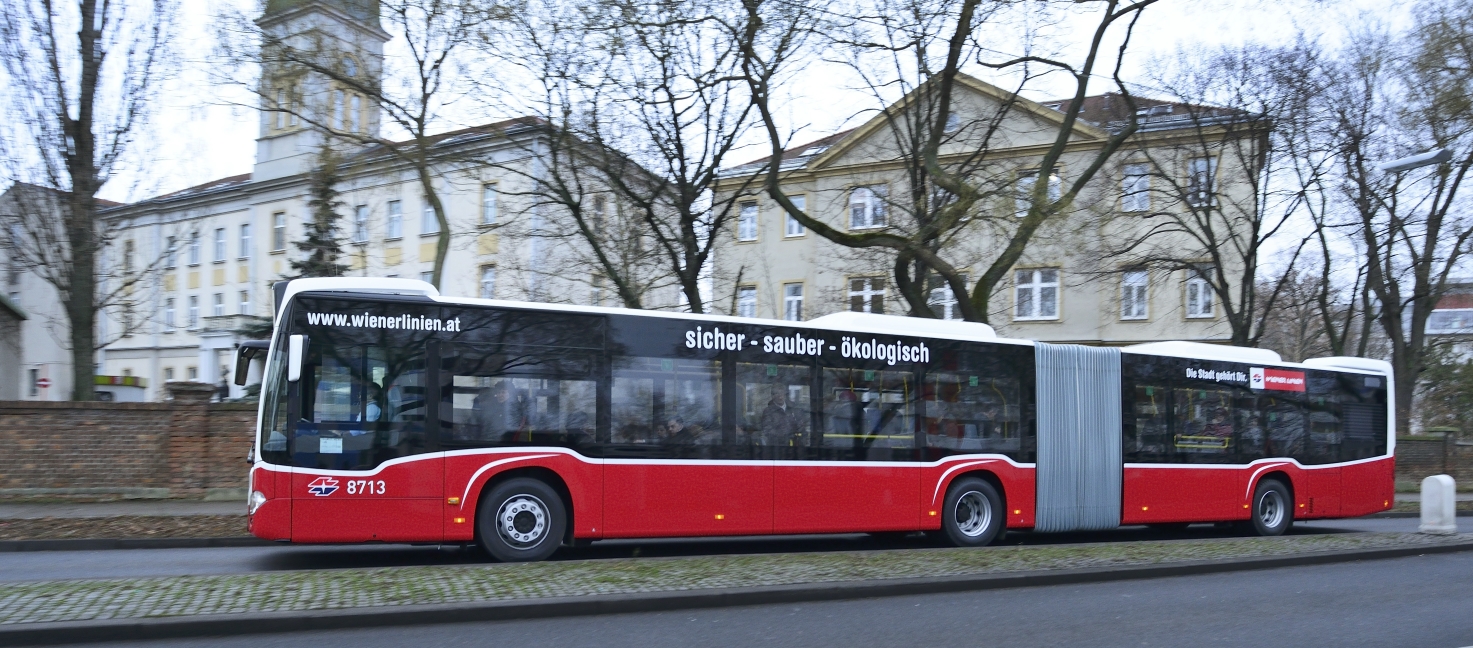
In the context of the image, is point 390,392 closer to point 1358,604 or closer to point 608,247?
point 1358,604

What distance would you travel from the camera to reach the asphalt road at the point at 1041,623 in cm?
761

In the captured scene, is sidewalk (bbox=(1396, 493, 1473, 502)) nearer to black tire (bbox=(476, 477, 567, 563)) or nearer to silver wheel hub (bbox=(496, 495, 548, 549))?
black tire (bbox=(476, 477, 567, 563))

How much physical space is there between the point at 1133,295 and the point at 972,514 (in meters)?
27.3

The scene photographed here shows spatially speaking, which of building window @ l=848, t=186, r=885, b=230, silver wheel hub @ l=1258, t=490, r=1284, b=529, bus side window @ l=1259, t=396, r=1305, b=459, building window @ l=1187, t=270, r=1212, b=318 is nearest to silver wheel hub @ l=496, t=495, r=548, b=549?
silver wheel hub @ l=1258, t=490, r=1284, b=529

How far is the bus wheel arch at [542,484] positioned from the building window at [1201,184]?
2342 cm

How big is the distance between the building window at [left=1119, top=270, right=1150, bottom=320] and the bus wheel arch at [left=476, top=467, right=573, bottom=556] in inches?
967

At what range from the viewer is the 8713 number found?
1124 cm

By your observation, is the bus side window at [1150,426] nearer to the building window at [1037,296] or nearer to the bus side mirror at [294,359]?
the bus side mirror at [294,359]

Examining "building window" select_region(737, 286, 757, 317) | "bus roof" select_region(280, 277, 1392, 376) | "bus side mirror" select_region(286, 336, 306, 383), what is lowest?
"bus side mirror" select_region(286, 336, 306, 383)

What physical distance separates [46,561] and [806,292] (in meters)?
36.6

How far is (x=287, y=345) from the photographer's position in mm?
11219

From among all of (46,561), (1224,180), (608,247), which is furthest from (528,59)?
(1224,180)

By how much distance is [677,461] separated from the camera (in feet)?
42.1

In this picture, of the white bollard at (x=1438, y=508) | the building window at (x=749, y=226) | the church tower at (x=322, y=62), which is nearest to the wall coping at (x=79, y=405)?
the church tower at (x=322, y=62)
